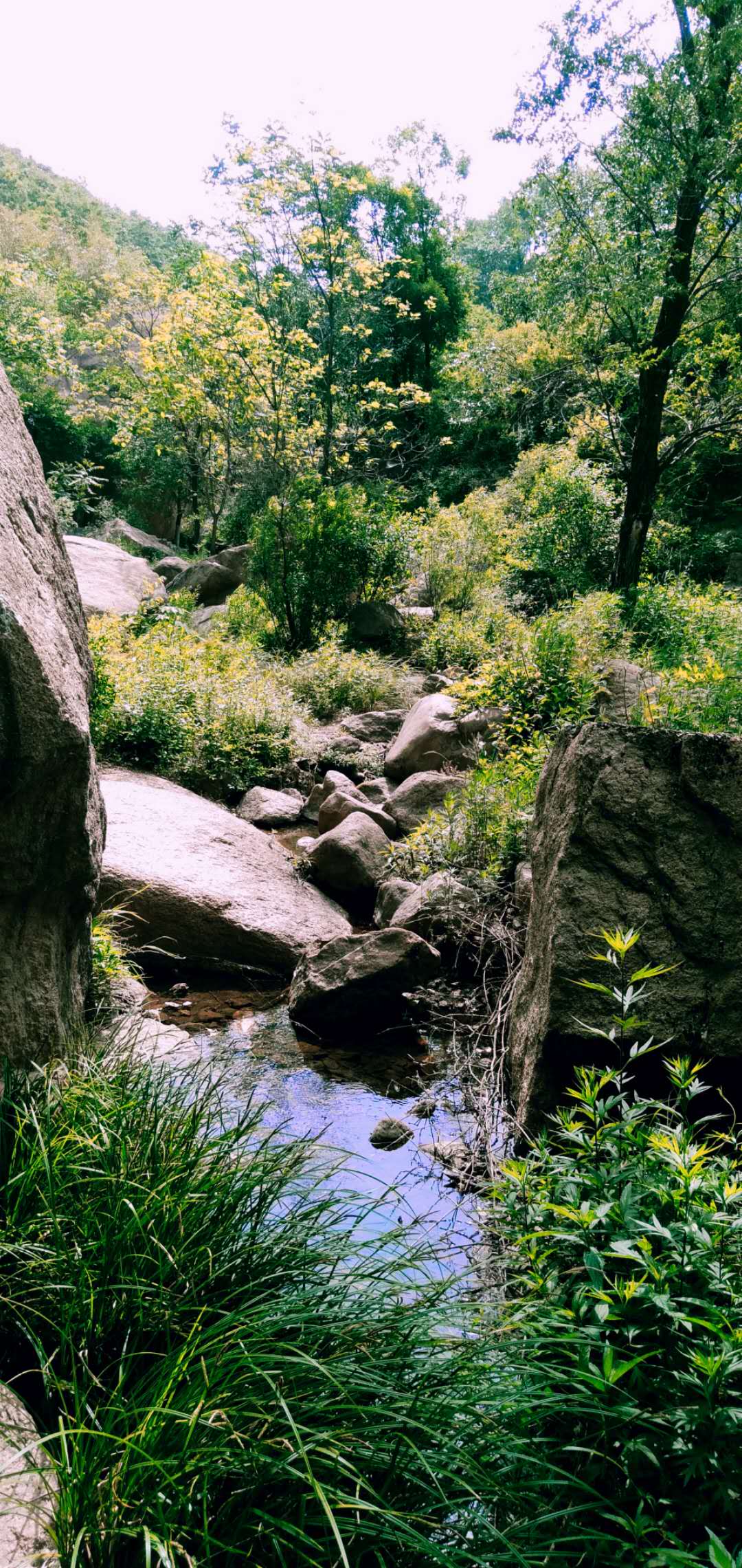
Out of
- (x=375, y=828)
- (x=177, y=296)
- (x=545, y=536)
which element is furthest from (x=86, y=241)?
(x=375, y=828)

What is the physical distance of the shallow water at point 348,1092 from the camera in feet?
10.4

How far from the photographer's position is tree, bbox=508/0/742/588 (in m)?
8.59

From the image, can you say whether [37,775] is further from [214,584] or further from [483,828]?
[214,584]

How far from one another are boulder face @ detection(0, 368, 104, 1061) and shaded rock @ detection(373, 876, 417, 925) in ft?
9.90

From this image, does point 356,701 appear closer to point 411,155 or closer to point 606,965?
point 606,965

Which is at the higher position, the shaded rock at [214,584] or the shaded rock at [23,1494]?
the shaded rock at [214,584]

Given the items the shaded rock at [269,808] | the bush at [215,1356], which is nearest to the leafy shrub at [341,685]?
the shaded rock at [269,808]

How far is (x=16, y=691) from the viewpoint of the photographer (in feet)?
7.36

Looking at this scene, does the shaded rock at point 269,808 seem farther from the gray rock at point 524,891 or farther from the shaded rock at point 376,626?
the shaded rock at point 376,626

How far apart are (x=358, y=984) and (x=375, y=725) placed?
19.0ft

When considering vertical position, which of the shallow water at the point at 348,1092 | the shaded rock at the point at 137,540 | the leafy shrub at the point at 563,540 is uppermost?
the leafy shrub at the point at 563,540

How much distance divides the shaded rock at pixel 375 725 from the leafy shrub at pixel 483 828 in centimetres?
380

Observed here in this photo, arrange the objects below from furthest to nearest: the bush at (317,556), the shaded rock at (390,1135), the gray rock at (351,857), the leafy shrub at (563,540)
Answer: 1. the leafy shrub at (563,540)
2. the bush at (317,556)
3. the gray rock at (351,857)
4. the shaded rock at (390,1135)

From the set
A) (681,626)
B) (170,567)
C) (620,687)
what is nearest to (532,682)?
(620,687)
